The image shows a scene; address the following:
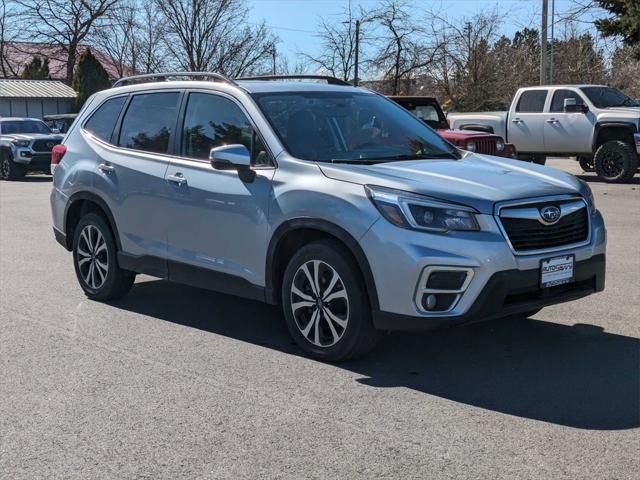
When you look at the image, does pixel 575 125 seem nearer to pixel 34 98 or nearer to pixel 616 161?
pixel 616 161

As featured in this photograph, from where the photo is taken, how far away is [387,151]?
6.17 meters

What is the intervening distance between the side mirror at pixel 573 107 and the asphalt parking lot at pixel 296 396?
A: 10.7 m

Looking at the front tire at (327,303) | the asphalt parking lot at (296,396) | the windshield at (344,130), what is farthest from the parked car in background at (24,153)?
the front tire at (327,303)

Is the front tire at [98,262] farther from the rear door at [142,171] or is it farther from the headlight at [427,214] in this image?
the headlight at [427,214]

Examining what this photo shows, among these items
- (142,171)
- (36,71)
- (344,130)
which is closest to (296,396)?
(344,130)

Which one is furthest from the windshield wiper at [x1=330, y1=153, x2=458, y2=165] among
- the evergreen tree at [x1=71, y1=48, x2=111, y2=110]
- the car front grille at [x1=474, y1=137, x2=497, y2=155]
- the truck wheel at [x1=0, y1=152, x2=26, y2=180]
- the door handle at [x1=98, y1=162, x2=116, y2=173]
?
the evergreen tree at [x1=71, y1=48, x2=111, y2=110]

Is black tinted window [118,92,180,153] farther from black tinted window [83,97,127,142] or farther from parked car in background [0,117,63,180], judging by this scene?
parked car in background [0,117,63,180]

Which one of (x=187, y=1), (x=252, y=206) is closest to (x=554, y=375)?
(x=252, y=206)

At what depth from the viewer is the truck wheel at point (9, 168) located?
24141 mm

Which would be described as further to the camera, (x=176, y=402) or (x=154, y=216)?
(x=154, y=216)

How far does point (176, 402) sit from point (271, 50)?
142ft

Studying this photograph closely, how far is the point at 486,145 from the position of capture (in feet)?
50.1

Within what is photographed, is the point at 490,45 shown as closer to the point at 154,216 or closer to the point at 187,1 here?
the point at 187,1

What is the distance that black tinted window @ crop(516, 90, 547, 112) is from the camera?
18906mm
